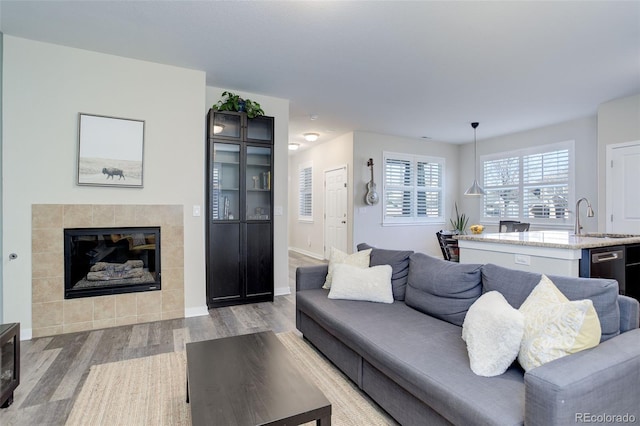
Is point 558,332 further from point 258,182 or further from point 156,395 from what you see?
point 258,182

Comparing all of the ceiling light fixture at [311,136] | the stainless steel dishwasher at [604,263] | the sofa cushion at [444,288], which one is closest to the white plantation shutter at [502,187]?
the stainless steel dishwasher at [604,263]

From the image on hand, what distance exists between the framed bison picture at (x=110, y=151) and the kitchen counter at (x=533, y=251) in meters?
3.58

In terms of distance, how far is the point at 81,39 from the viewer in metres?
3.02

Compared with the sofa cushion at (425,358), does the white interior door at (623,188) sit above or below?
above

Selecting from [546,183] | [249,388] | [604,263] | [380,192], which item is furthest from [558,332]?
[546,183]

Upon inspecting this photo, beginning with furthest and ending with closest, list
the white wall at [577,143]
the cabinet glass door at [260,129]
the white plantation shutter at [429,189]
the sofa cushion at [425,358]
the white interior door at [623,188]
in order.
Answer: the white plantation shutter at [429,189]
the white wall at [577,143]
the white interior door at [623,188]
the cabinet glass door at [260,129]
the sofa cushion at [425,358]

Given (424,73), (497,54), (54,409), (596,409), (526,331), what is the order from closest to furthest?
(596,409) → (526,331) → (54,409) → (497,54) → (424,73)

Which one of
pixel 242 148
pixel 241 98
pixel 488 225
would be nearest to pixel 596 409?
pixel 242 148

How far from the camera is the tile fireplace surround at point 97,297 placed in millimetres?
3061

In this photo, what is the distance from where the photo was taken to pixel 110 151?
3.31 metres

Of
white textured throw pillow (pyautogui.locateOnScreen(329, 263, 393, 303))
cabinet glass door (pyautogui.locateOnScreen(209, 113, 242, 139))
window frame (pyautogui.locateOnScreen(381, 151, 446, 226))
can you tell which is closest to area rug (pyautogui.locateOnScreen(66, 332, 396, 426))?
white textured throw pillow (pyautogui.locateOnScreen(329, 263, 393, 303))

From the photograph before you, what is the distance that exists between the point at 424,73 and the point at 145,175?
11.0ft

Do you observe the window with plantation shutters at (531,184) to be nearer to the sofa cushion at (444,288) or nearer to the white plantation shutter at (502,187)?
the white plantation shutter at (502,187)

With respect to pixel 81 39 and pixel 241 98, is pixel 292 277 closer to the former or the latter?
pixel 241 98
